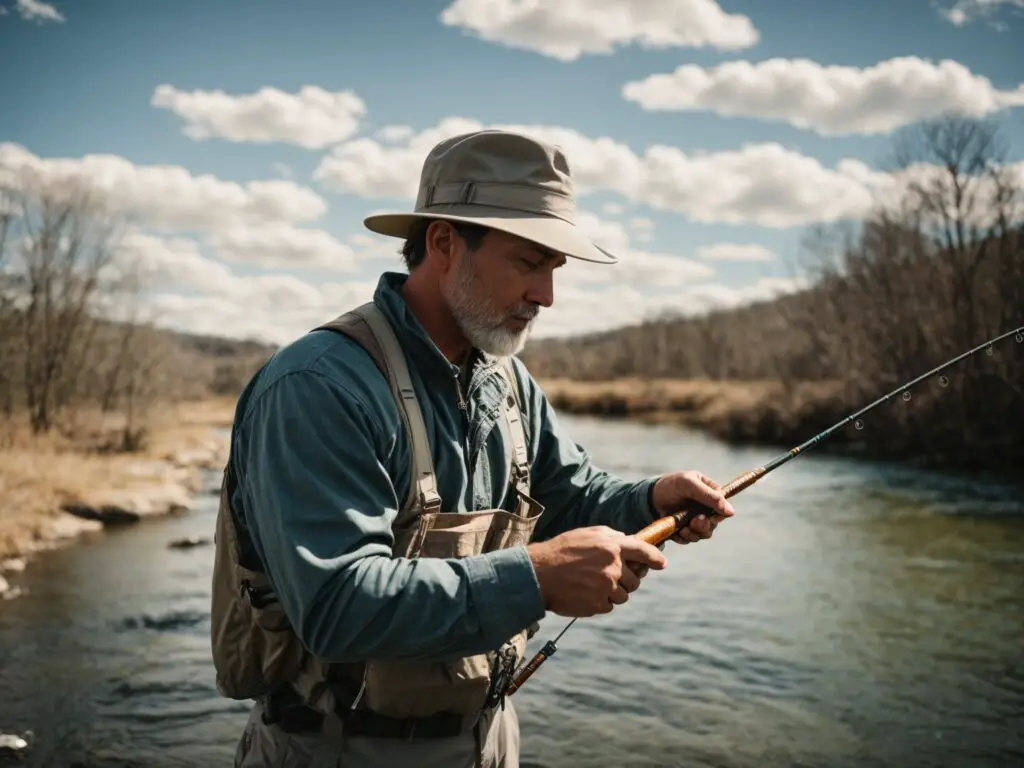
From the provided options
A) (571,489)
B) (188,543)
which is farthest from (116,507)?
(571,489)

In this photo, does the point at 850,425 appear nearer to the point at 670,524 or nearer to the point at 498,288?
the point at 670,524

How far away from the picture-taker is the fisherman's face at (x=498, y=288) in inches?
78.5

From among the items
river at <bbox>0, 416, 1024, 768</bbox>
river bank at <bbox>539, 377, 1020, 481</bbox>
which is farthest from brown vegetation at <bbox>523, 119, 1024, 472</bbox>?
river at <bbox>0, 416, 1024, 768</bbox>

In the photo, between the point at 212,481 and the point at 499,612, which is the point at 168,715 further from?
the point at 212,481

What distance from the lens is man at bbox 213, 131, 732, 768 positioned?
1.63m

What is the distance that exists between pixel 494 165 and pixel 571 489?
89 centimetres

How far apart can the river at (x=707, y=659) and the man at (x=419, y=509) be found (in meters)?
5.17

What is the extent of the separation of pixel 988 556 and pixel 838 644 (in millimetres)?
4438

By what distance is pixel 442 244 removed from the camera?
6.67ft

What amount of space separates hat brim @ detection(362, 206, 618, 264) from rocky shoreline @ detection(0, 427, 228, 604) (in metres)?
10.6

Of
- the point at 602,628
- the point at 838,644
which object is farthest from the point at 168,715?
the point at 838,644

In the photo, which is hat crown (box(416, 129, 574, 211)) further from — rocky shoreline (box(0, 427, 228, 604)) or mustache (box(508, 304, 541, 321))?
rocky shoreline (box(0, 427, 228, 604))

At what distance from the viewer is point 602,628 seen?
10102 millimetres

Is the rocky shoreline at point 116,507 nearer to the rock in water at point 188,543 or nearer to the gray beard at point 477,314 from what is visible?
the rock in water at point 188,543
